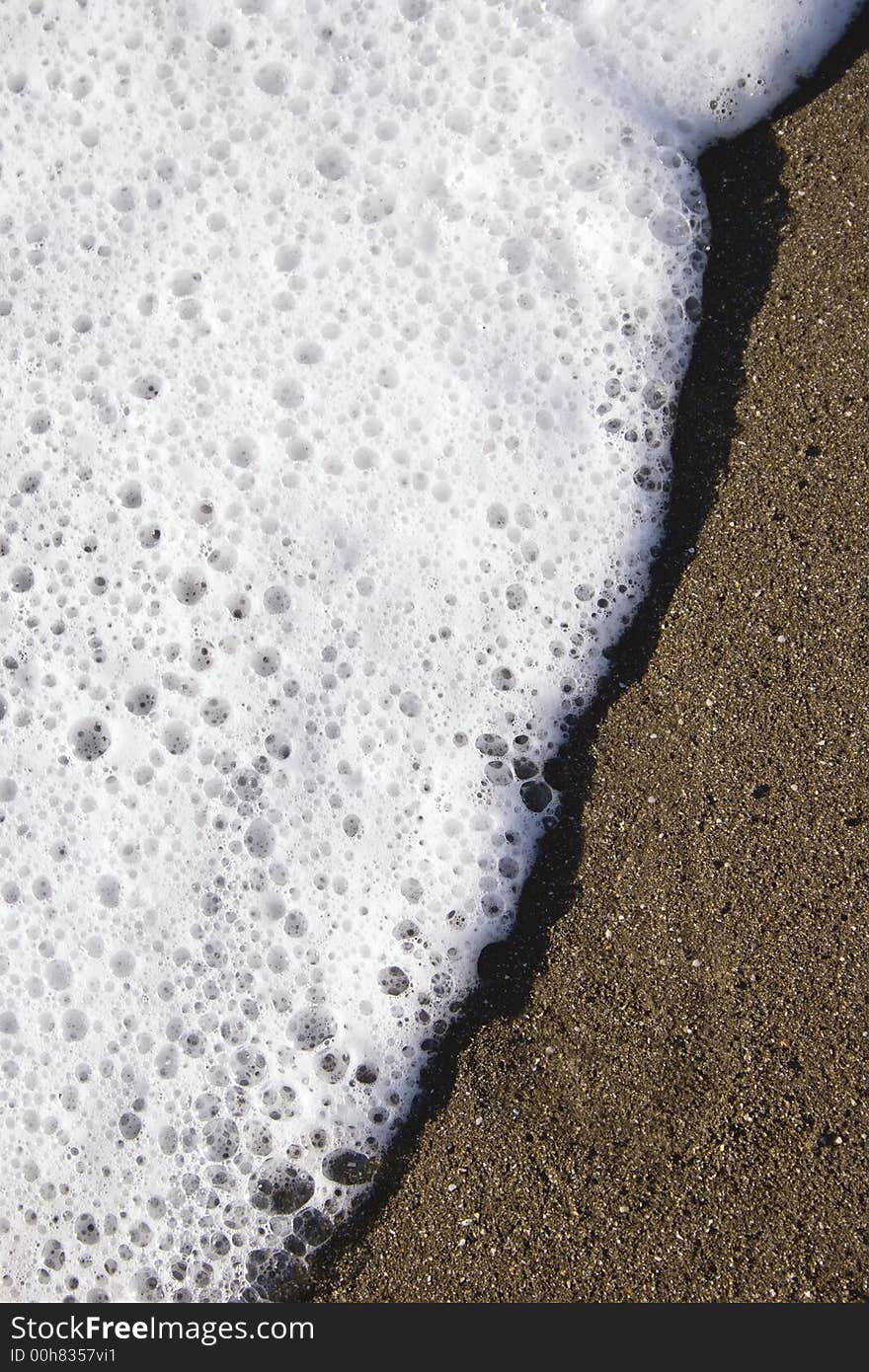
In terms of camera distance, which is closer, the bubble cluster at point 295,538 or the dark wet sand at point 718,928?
the dark wet sand at point 718,928

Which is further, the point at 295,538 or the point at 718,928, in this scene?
the point at 295,538

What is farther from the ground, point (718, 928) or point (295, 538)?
point (718, 928)

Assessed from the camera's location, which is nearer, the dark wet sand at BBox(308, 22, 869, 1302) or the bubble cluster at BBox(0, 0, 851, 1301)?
the dark wet sand at BBox(308, 22, 869, 1302)

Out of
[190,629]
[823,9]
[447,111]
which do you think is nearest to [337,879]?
[190,629]

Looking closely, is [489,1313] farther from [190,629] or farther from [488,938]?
[190,629]
